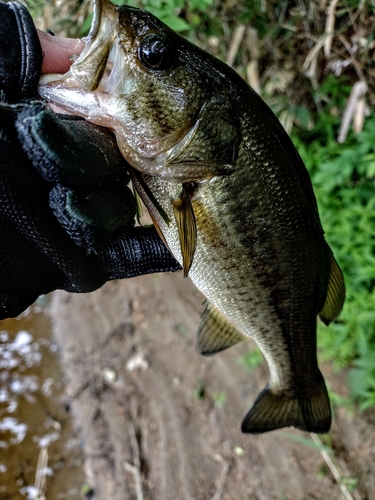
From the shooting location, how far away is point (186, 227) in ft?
4.34

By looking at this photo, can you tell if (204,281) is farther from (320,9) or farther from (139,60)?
(320,9)

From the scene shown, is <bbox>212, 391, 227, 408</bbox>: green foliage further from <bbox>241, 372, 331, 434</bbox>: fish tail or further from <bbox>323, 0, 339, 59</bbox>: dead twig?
<bbox>323, 0, 339, 59</bbox>: dead twig

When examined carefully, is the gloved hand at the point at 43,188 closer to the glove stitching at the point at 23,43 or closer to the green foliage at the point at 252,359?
the glove stitching at the point at 23,43

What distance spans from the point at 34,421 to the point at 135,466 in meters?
1.47

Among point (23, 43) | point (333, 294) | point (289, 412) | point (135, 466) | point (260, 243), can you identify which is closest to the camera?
point (23, 43)

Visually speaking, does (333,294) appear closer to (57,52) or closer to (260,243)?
(260,243)

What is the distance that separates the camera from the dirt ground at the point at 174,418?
3121mm

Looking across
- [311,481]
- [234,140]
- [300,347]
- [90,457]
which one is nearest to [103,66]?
[234,140]

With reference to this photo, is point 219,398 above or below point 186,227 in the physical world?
below

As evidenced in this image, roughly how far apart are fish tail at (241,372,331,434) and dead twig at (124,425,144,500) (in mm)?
2208

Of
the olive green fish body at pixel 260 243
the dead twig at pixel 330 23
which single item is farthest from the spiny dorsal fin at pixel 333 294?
the dead twig at pixel 330 23

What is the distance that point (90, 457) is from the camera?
413cm

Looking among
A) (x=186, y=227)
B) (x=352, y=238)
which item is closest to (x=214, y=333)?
(x=186, y=227)

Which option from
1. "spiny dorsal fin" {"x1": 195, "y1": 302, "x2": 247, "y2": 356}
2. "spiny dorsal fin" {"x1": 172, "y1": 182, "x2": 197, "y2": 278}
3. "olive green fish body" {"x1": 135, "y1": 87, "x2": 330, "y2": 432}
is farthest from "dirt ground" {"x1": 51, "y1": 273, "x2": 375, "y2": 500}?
"spiny dorsal fin" {"x1": 172, "y1": 182, "x2": 197, "y2": 278}
